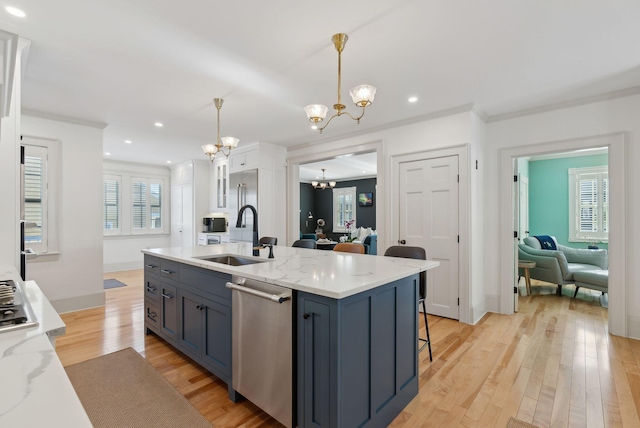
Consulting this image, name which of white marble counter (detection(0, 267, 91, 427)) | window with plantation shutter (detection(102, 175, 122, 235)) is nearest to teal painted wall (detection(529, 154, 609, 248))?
white marble counter (detection(0, 267, 91, 427))

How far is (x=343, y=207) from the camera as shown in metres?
10.4

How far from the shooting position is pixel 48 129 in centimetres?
392

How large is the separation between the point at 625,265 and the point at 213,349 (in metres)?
4.09

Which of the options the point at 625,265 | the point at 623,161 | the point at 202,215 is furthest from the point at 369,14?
the point at 202,215

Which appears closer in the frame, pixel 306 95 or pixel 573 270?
pixel 306 95

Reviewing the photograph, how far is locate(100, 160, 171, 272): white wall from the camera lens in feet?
22.5

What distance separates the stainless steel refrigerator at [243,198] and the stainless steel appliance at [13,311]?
3.83 metres

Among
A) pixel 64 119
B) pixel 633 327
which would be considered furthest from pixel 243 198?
pixel 633 327

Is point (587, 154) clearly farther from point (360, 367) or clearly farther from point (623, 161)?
point (360, 367)

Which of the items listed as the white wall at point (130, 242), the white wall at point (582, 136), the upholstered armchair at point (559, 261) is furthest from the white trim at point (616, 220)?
the white wall at point (130, 242)

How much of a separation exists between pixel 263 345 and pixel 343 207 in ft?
28.6

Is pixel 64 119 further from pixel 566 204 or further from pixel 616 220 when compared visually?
pixel 566 204

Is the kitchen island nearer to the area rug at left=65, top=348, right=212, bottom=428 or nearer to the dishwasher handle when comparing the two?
the dishwasher handle

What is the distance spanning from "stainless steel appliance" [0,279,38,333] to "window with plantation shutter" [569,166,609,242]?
817cm
